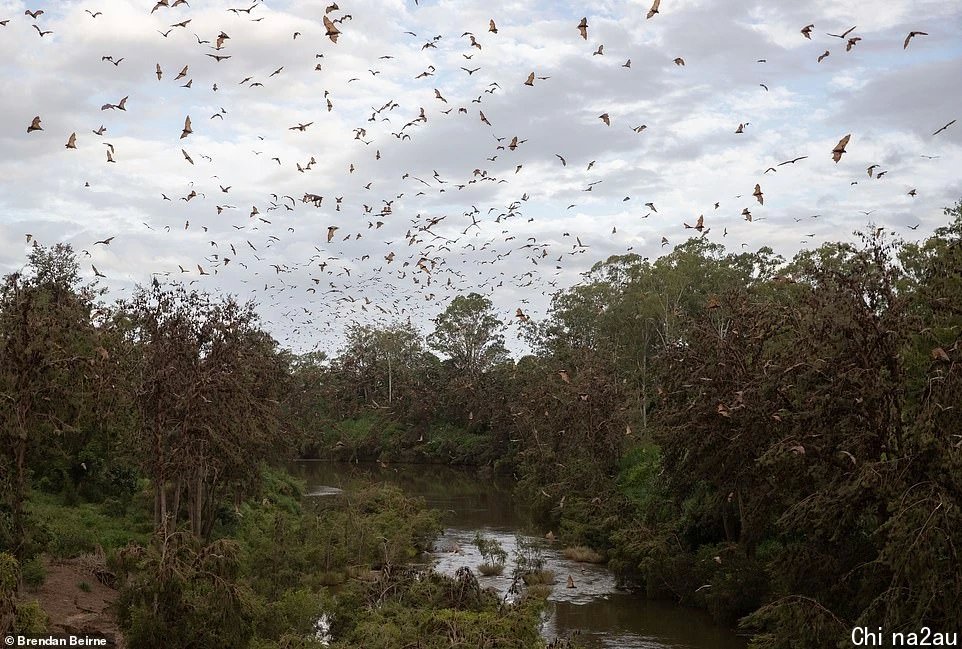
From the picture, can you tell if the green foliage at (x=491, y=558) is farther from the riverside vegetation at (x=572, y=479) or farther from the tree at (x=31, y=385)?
the tree at (x=31, y=385)

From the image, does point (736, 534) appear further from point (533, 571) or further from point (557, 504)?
point (557, 504)

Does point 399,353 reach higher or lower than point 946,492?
higher

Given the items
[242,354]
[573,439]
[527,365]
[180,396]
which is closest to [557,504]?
[573,439]

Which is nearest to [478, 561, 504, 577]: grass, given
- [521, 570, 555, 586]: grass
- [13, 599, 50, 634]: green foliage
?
[521, 570, 555, 586]: grass

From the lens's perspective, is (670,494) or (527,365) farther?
(527,365)

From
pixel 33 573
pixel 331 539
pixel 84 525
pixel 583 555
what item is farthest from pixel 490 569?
pixel 33 573

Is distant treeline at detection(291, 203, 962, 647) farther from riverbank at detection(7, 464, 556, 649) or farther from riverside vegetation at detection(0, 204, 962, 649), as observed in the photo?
riverbank at detection(7, 464, 556, 649)
